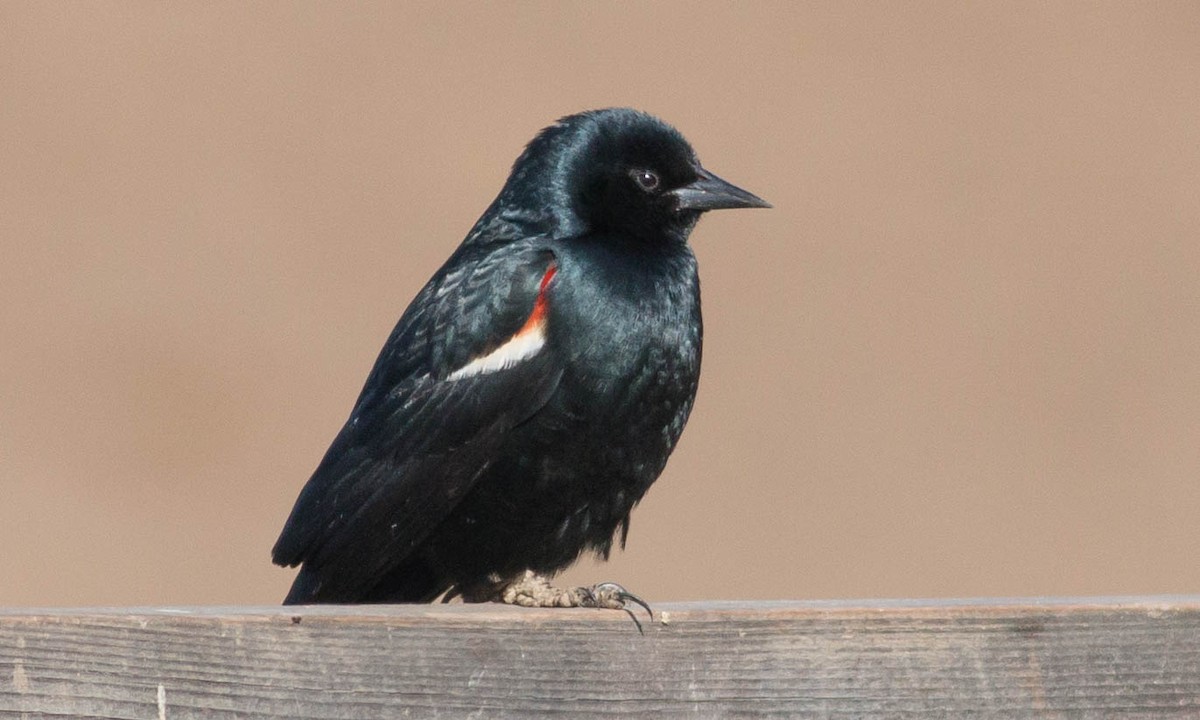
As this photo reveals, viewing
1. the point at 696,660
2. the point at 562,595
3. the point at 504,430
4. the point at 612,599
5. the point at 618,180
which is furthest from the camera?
the point at 618,180

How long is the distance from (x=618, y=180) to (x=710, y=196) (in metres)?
0.24

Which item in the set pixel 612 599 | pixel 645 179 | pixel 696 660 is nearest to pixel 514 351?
pixel 645 179

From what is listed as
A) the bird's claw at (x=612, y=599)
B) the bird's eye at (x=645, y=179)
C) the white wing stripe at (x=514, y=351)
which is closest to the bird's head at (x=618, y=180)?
the bird's eye at (x=645, y=179)

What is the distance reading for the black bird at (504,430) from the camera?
3.46 meters

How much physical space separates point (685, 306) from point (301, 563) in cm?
104

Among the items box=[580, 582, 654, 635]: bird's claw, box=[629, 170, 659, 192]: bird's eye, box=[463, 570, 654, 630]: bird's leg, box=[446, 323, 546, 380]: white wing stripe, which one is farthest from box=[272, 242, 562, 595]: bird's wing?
box=[580, 582, 654, 635]: bird's claw

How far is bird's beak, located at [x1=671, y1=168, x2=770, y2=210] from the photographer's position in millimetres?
3969

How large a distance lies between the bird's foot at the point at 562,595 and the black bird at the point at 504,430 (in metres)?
0.01

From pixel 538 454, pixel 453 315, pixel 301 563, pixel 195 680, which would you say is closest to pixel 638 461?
pixel 538 454

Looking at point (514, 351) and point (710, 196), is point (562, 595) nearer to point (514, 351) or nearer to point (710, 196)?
point (514, 351)

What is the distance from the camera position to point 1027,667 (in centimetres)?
212

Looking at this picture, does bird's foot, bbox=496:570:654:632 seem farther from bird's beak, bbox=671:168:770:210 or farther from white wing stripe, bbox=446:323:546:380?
bird's beak, bbox=671:168:770:210

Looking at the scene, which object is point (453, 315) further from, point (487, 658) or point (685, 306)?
point (487, 658)

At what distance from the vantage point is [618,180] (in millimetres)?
3914
